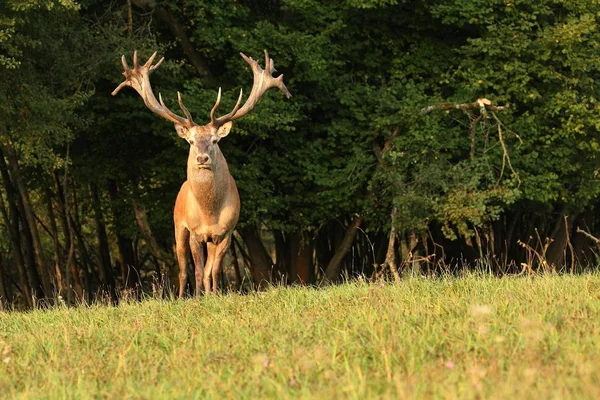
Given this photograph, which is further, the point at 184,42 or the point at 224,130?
the point at 184,42

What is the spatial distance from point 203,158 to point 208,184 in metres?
0.45

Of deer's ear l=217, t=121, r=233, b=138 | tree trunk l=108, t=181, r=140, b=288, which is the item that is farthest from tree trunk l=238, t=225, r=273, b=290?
deer's ear l=217, t=121, r=233, b=138

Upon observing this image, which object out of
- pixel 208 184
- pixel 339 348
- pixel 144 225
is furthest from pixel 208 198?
pixel 144 225

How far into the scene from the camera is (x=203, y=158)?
11.1 m

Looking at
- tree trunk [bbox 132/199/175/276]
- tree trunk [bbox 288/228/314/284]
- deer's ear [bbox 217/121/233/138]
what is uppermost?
deer's ear [bbox 217/121/233/138]

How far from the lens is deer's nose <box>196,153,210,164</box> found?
11.1 meters

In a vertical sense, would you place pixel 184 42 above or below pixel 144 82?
above

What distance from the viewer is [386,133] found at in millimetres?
18484

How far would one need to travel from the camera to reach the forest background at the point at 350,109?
1738 centimetres

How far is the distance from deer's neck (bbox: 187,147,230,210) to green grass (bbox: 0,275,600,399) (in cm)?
318

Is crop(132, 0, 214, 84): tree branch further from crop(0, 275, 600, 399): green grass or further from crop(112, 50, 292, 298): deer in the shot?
crop(0, 275, 600, 399): green grass

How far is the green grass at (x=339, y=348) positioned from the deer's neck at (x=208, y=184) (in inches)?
125

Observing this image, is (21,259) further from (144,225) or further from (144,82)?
→ (144,82)

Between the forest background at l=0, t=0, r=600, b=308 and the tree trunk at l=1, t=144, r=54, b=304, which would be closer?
the forest background at l=0, t=0, r=600, b=308
